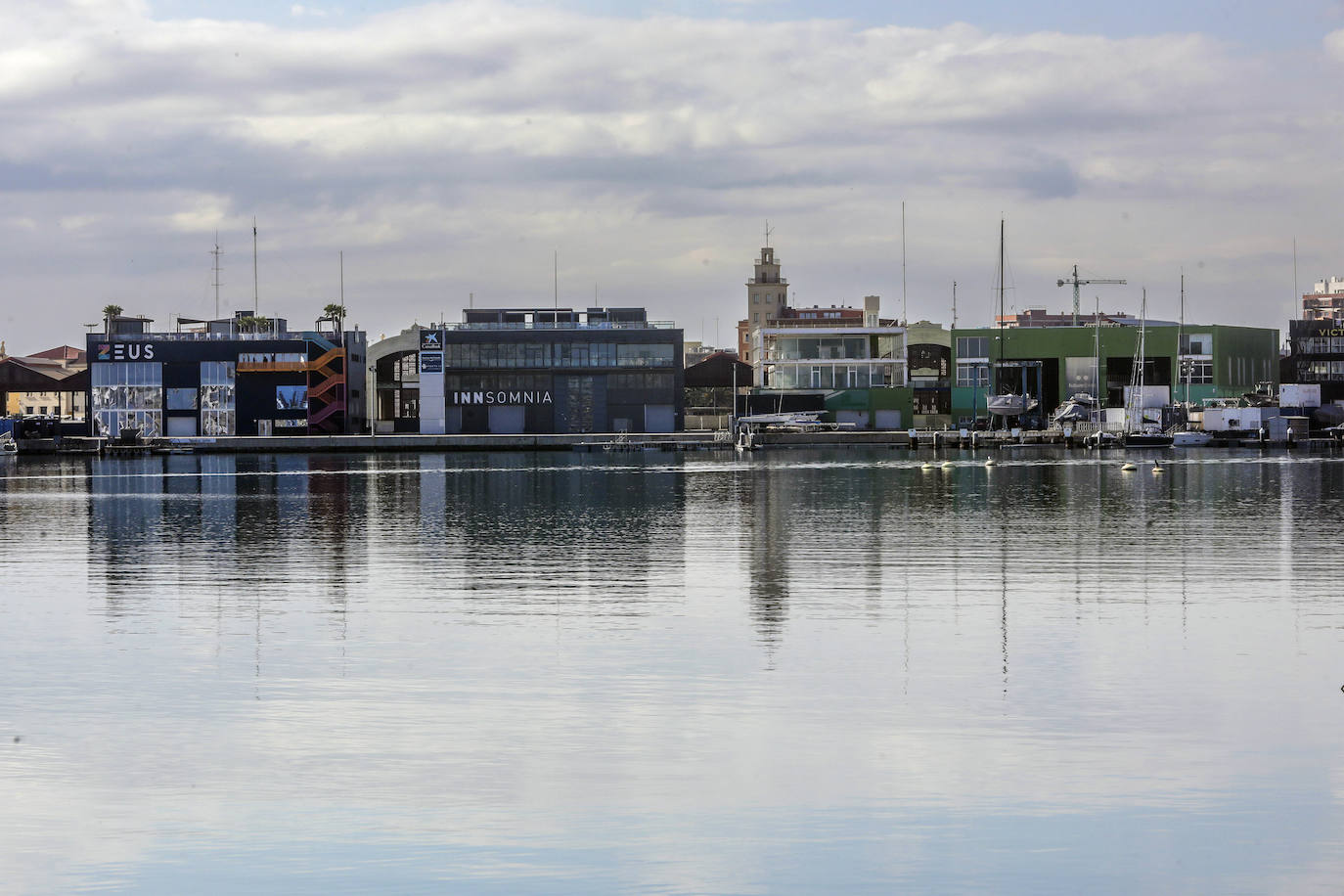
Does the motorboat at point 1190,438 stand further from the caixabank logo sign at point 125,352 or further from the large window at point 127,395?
the caixabank logo sign at point 125,352

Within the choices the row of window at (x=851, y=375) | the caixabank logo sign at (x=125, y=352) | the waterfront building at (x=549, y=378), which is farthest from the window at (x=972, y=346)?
the caixabank logo sign at (x=125, y=352)

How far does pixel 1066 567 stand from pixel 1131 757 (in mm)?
21696

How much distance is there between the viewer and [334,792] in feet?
54.3

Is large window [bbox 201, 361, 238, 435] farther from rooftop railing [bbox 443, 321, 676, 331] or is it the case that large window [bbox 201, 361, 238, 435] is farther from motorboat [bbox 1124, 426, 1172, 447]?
motorboat [bbox 1124, 426, 1172, 447]

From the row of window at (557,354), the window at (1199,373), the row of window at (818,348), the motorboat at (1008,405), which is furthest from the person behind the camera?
the row of window at (818,348)

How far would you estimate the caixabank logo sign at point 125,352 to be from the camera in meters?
178

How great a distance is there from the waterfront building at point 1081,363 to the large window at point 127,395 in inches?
3659

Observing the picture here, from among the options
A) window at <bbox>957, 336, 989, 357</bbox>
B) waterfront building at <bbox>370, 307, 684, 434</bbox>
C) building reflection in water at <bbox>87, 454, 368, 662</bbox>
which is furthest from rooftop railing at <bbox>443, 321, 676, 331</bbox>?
building reflection in water at <bbox>87, 454, 368, 662</bbox>

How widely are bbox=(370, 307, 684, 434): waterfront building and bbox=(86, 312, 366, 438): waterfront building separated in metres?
11.6

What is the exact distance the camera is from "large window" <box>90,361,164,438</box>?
17850 centimetres

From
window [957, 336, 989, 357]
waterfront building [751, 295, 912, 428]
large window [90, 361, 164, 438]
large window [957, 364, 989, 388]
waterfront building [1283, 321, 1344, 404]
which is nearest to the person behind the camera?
large window [90, 361, 164, 438]

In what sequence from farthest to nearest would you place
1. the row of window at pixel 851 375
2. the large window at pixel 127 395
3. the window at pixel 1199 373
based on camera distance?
the row of window at pixel 851 375, the window at pixel 1199 373, the large window at pixel 127 395

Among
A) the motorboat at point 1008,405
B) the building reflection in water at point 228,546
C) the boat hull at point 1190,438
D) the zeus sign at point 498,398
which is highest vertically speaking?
the zeus sign at point 498,398

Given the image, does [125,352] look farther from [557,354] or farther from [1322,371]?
[1322,371]
